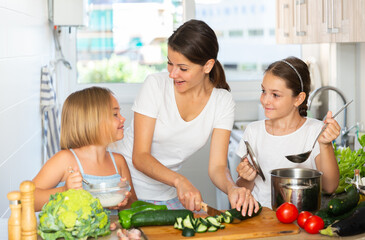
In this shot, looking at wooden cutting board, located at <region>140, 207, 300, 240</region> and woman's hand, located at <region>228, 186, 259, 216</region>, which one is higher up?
woman's hand, located at <region>228, 186, 259, 216</region>

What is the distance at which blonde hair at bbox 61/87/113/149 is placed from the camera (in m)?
1.94

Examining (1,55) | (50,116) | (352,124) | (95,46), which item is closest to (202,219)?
Answer: (1,55)

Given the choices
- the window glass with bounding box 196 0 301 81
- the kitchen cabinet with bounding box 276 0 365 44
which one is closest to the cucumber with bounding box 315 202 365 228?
the kitchen cabinet with bounding box 276 0 365 44

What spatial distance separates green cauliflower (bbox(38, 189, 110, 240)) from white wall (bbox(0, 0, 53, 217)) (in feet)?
2.20

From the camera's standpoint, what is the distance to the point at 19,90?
2334 millimetres

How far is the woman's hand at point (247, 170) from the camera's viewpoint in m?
1.91

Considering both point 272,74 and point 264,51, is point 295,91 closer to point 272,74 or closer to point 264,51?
point 272,74

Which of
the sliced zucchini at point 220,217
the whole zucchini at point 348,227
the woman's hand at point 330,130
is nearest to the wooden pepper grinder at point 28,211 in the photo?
the sliced zucchini at point 220,217

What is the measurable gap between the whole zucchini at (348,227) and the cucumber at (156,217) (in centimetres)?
38

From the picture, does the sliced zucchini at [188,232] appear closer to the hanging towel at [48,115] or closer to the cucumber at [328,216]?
the cucumber at [328,216]

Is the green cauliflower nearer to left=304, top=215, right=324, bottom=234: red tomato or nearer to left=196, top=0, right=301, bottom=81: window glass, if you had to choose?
left=304, top=215, right=324, bottom=234: red tomato

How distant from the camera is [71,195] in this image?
1390 mm

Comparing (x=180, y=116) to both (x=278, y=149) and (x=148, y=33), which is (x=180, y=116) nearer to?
(x=278, y=149)

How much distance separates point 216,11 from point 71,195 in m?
2.98
